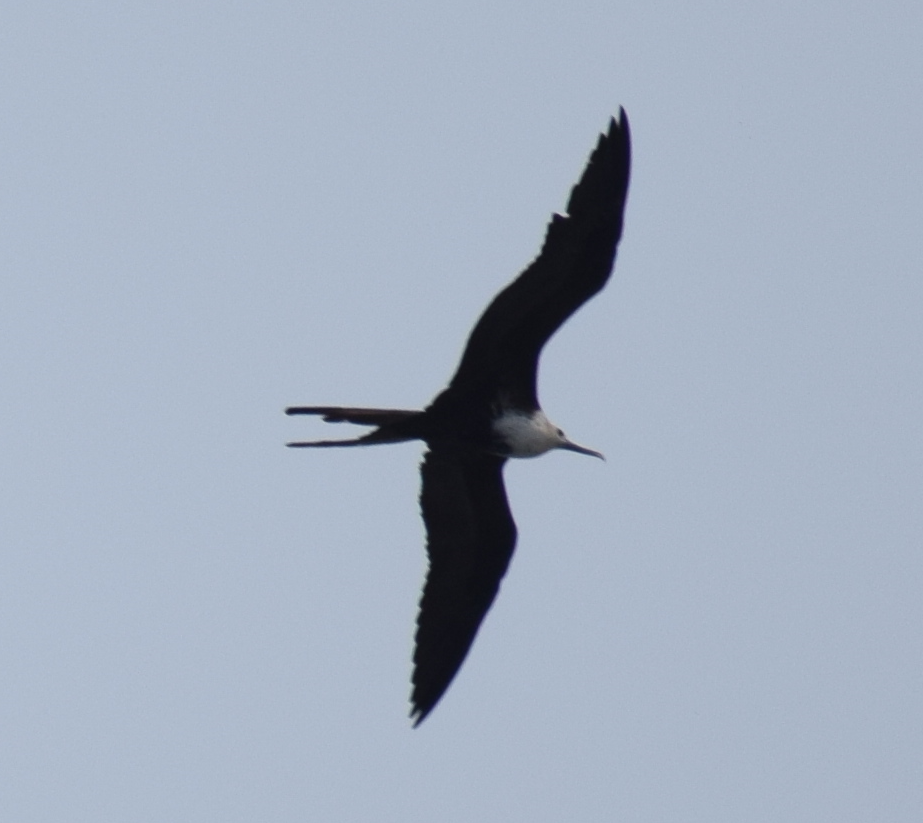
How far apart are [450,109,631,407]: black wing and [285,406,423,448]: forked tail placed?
34 cm

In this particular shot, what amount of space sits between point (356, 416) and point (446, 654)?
1566 mm

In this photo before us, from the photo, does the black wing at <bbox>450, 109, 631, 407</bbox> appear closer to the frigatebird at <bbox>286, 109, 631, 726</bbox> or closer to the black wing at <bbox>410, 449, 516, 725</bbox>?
the frigatebird at <bbox>286, 109, 631, 726</bbox>

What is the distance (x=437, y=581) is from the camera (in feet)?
37.7

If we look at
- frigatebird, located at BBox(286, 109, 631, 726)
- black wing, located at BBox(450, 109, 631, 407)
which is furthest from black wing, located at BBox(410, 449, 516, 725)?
black wing, located at BBox(450, 109, 631, 407)

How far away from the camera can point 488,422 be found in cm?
1112

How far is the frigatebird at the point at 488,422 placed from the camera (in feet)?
33.6

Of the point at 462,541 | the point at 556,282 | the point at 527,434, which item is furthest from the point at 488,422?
the point at 556,282

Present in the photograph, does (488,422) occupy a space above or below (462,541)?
above

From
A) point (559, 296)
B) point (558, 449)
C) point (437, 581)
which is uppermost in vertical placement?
point (559, 296)

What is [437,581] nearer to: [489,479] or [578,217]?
[489,479]

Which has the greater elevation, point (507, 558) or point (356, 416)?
point (356, 416)

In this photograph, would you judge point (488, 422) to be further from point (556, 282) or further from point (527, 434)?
point (556, 282)

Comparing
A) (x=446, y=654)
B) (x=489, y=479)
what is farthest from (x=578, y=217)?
(x=446, y=654)

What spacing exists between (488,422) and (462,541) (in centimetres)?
83
